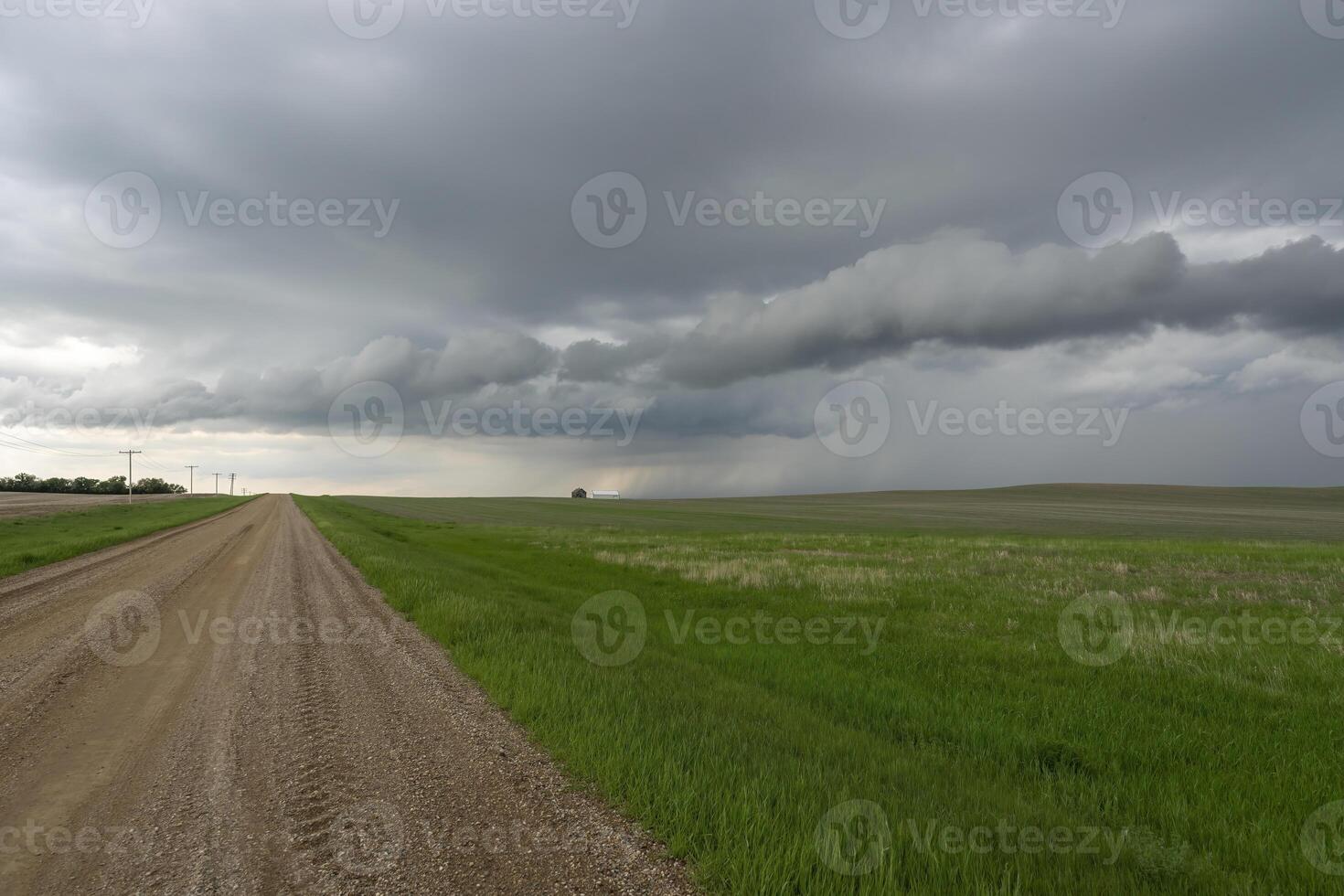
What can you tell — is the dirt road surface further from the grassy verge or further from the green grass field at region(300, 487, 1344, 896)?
the grassy verge

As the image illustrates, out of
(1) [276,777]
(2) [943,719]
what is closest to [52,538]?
(1) [276,777]

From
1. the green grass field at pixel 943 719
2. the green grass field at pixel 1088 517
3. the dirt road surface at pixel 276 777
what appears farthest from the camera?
the green grass field at pixel 1088 517

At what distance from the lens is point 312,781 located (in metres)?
5.50

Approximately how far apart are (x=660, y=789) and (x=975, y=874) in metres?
2.42

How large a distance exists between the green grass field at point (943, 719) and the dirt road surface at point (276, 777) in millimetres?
625

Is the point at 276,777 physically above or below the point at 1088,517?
above

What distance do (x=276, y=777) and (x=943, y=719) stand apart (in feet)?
25.8

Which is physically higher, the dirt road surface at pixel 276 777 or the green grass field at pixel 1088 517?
the dirt road surface at pixel 276 777

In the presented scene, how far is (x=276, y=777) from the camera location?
5586mm

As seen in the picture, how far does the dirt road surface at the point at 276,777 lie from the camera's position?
13.7ft

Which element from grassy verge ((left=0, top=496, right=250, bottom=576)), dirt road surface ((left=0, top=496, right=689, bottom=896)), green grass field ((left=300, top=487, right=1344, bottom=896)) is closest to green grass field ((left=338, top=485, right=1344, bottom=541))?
grassy verge ((left=0, top=496, right=250, bottom=576))

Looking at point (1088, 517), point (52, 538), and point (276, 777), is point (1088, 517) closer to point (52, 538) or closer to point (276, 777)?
point (276, 777)

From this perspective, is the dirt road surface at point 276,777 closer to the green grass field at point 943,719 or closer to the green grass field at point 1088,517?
the green grass field at point 943,719

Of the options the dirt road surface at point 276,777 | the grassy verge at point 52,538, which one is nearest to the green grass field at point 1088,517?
the grassy verge at point 52,538
